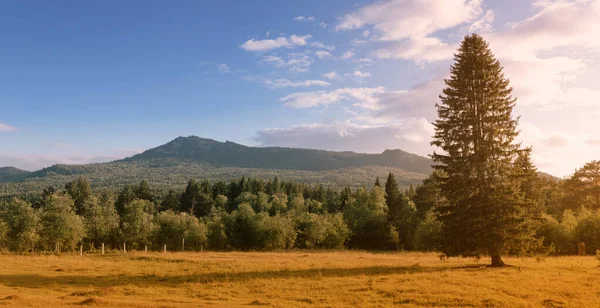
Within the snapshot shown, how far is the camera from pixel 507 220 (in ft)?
91.6

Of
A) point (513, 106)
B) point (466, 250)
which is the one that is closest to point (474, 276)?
point (466, 250)

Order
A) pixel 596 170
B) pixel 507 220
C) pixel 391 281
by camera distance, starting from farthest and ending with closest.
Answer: pixel 596 170
pixel 507 220
pixel 391 281

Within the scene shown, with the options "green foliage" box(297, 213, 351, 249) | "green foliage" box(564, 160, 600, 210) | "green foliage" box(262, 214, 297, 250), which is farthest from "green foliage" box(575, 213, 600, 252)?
"green foliage" box(262, 214, 297, 250)

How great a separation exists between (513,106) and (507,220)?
838 cm

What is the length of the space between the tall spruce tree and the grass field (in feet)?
7.90

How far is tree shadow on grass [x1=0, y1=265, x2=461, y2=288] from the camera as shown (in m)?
25.9

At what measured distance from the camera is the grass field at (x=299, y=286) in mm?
18672

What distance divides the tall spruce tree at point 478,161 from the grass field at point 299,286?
241cm

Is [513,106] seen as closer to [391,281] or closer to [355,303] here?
[391,281]

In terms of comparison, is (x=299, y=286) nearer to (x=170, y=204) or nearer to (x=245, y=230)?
(x=245, y=230)

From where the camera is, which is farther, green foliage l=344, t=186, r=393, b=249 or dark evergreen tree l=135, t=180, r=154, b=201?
dark evergreen tree l=135, t=180, r=154, b=201

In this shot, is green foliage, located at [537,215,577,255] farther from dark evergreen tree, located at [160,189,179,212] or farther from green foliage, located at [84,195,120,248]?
dark evergreen tree, located at [160,189,179,212]

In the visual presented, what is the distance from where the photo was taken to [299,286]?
78.1 feet

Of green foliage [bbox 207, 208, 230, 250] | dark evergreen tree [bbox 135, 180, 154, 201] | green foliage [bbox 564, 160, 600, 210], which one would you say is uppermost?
green foliage [bbox 564, 160, 600, 210]
